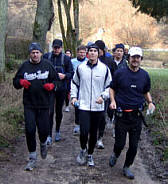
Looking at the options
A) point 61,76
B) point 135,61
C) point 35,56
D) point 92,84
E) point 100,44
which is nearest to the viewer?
point 135,61

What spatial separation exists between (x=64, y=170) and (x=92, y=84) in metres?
1.61

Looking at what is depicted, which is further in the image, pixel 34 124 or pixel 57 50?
pixel 57 50

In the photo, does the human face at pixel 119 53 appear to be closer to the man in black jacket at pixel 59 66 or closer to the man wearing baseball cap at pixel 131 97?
the man in black jacket at pixel 59 66

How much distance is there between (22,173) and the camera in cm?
521

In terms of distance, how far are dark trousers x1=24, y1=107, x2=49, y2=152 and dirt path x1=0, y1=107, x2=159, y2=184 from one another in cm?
48

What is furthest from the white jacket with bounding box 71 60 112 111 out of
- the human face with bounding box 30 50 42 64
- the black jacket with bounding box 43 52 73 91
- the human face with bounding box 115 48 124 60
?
the human face with bounding box 115 48 124 60

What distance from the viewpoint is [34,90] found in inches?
209

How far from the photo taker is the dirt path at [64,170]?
503 centimetres

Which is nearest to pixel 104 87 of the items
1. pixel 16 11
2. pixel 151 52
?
pixel 16 11

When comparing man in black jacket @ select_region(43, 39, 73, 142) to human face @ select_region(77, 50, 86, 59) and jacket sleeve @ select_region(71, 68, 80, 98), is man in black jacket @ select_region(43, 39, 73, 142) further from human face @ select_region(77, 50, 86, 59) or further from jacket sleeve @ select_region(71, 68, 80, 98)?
human face @ select_region(77, 50, 86, 59)

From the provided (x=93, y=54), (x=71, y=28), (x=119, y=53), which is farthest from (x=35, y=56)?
(x=71, y=28)

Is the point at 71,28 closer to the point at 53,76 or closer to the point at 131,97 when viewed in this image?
the point at 53,76

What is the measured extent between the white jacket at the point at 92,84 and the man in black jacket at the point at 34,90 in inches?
21.3

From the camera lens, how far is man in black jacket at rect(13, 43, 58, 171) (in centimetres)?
530
